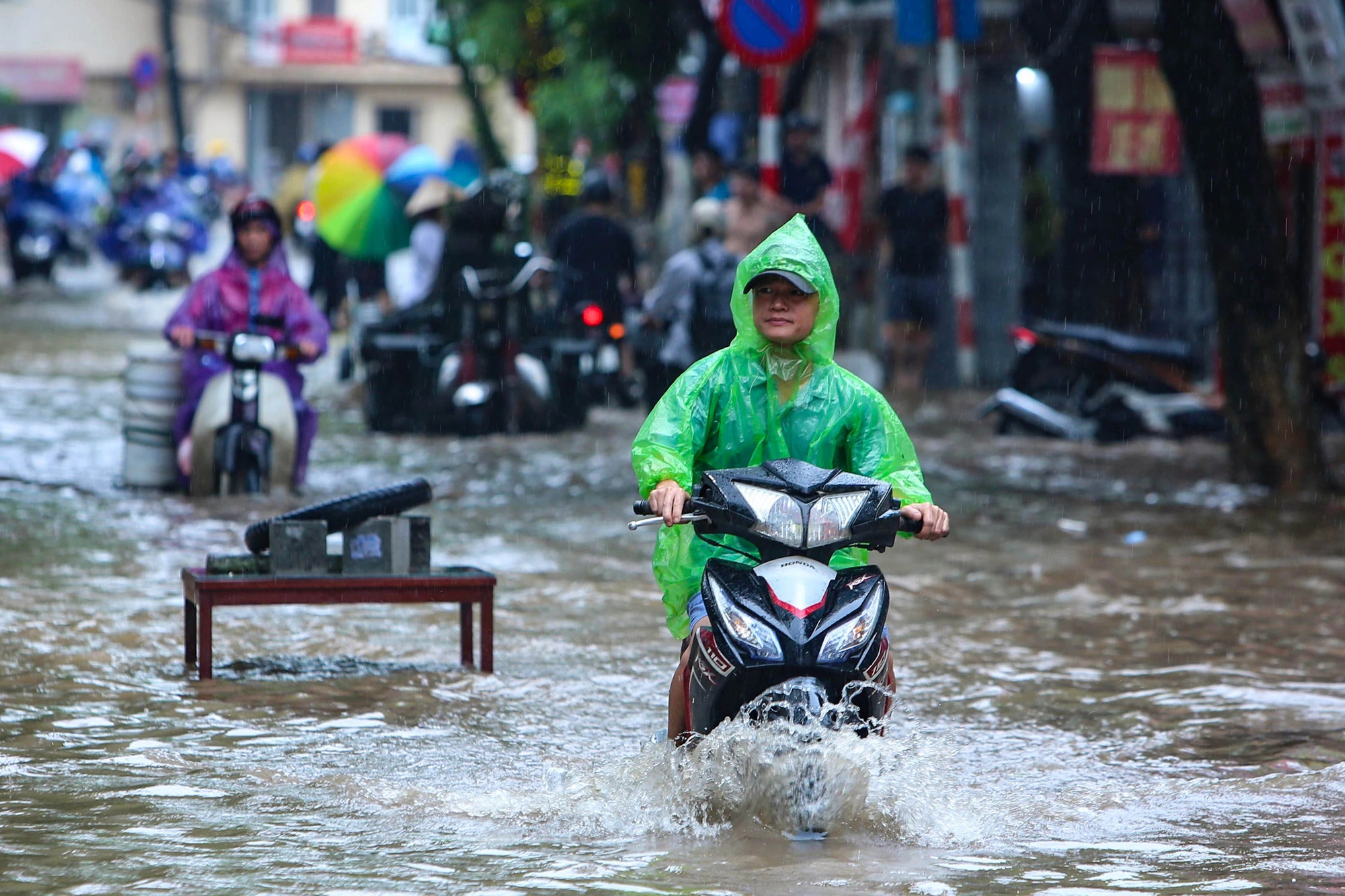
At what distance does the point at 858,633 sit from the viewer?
498 centimetres

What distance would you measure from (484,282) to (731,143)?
39.0ft

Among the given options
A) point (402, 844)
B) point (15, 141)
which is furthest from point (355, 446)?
point (15, 141)

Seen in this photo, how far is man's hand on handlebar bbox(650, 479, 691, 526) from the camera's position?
4.91 m

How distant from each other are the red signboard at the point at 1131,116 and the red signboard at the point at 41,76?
45635mm

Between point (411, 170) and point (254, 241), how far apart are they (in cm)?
596

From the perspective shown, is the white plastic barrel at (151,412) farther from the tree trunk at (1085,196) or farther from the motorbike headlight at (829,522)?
the tree trunk at (1085,196)

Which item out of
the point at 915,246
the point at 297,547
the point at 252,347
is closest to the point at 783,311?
the point at 297,547

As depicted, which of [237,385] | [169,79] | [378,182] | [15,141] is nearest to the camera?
[237,385]

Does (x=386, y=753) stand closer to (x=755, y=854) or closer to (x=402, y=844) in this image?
(x=402, y=844)

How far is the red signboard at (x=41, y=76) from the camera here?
186 ft

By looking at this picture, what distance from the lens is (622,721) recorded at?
679 centimetres

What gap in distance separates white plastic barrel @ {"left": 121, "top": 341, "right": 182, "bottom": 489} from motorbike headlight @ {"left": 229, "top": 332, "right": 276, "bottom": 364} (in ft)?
3.11

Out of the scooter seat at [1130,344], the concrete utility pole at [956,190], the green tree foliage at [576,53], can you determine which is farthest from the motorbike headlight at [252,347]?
the green tree foliage at [576,53]

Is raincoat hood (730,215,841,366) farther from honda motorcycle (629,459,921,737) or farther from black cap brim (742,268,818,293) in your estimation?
honda motorcycle (629,459,921,737)
